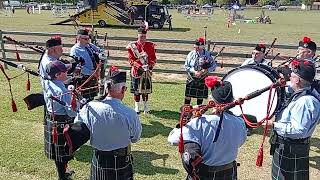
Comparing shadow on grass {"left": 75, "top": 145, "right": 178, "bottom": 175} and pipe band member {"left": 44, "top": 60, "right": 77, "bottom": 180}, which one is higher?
pipe band member {"left": 44, "top": 60, "right": 77, "bottom": 180}

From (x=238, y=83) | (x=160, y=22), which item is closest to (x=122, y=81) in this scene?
(x=238, y=83)

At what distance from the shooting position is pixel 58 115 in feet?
17.2

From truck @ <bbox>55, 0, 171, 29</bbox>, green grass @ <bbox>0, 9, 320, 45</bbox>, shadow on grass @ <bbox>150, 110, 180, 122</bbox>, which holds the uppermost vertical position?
truck @ <bbox>55, 0, 171, 29</bbox>

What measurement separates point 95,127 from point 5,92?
7324 mm

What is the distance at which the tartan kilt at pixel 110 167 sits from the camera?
3.96 m

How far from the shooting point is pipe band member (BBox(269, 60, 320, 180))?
4055mm

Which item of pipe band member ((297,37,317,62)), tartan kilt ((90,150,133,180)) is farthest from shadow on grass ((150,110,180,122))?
tartan kilt ((90,150,133,180))

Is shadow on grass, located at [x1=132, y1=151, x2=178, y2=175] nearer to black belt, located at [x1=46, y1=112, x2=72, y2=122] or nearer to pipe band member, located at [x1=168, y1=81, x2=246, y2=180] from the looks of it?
black belt, located at [x1=46, y1=112, x2=72, y2=122]

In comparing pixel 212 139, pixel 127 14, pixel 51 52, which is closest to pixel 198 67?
pixel 51 52

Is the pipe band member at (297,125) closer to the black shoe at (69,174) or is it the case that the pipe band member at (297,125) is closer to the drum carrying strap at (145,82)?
the black shoe at (69,174)

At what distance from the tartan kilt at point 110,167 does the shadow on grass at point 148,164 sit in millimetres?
1846

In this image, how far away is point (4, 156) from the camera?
6.31 meters

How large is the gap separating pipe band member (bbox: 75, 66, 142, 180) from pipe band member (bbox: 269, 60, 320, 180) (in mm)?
1660

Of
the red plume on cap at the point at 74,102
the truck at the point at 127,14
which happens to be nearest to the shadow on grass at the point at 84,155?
the red plume on cap at the point at 74,102
